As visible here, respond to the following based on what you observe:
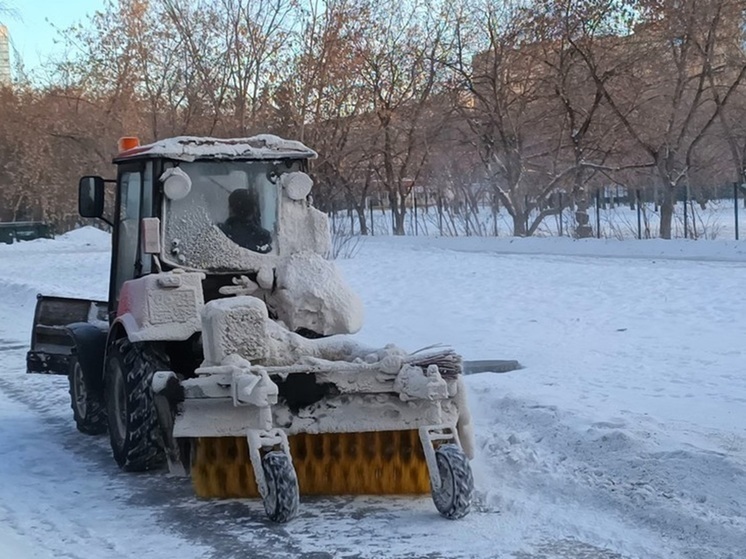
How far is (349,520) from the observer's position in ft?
20.6

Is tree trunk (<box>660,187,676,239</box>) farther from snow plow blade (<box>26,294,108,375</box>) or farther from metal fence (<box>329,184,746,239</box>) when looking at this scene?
snow plow blade (<box>26,294,108,375</box>)

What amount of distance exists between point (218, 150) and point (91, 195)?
0.99 meters

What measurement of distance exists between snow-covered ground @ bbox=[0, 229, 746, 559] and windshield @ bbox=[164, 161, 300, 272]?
1.62 meters

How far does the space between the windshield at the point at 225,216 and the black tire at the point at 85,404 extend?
1.45 meters

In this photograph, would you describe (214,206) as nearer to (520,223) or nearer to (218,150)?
(218,150)

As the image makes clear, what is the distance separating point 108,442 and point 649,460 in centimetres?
418

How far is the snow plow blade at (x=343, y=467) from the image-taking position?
21.9ft

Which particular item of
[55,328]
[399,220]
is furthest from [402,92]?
[55,328]

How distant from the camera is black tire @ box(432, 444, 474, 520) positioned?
6.04 meters

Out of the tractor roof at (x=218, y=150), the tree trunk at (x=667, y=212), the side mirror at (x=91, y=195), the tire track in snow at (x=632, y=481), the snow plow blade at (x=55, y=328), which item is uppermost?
the tree trunk at (x=667, y=212)

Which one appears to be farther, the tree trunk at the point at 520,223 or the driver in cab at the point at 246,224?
the tree trunk at the point at 520,223

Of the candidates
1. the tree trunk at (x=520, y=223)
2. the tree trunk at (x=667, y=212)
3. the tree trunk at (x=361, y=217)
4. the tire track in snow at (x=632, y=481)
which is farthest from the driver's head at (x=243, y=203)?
the tree trunk at (x=361, y=217)

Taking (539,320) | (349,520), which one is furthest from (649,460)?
(539,320)

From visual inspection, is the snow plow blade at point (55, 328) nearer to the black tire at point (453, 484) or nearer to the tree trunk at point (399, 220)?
the black tire at point (453, 484)
